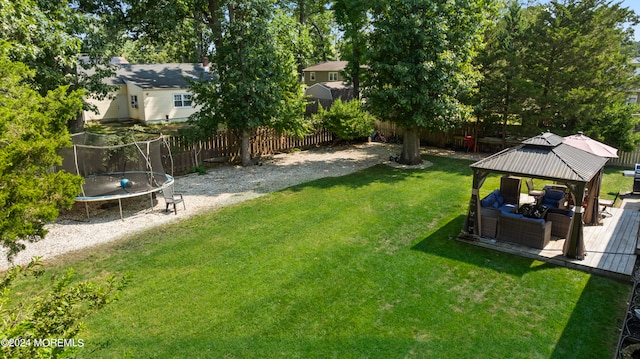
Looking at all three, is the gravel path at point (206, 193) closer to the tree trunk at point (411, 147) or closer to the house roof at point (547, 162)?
the tree trunk at point (411, 147)

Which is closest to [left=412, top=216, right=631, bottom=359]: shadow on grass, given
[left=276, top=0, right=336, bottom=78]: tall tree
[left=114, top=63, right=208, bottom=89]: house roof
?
[left=114, top=63, right=208, bottom=89]: house roof

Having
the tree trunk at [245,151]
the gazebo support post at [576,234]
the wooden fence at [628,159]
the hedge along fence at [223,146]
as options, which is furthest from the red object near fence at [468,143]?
the gazebo support post at [576,234]

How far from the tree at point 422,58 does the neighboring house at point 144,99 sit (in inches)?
734

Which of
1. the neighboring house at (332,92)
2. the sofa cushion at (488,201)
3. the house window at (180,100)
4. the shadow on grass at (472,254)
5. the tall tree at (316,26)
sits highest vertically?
the tall tree at (316,26)

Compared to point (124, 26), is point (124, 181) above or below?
below

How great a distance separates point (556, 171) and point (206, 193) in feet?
35.2

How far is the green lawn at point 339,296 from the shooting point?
6242 millimetres

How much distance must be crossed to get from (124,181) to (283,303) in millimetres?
7421

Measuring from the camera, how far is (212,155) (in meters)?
18.4

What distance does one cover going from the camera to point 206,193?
46.8 ft

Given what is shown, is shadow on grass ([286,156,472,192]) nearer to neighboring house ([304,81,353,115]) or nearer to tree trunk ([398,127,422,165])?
tree trunk ([398,127,422,165])

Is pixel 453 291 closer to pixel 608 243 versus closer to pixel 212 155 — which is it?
pixel 608 243

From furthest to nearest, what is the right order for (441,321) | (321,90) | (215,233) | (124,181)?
(321,90) < (124,181) < (215,233) < (441,321)

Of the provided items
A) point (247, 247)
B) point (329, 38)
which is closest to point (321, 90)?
point (329, 38)
